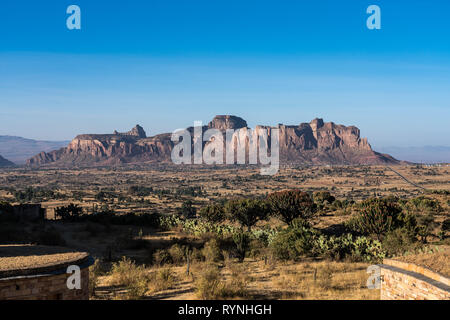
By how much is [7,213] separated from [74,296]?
A: 24820mm

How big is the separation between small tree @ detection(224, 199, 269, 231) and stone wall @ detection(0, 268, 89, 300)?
795 inches

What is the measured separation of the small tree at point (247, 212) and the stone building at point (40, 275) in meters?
19.4

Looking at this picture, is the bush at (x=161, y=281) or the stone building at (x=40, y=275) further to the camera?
the bush at (x=161, y=281)

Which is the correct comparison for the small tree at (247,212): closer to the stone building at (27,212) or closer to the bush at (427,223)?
the bush at (427,223)

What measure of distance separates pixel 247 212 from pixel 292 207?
3.78 m

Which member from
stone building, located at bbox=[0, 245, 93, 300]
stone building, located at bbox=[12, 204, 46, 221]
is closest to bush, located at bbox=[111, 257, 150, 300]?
stone building, located at bbox=[0, 245, 93, 300]

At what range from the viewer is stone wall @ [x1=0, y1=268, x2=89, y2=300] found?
25.7ft

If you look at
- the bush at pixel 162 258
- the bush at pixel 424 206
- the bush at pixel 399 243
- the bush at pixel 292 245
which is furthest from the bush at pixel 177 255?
the bush at pixel 424 206

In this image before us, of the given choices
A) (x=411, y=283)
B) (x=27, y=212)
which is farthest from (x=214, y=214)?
(x=411, y=283)

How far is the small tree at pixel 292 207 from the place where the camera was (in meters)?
27.5

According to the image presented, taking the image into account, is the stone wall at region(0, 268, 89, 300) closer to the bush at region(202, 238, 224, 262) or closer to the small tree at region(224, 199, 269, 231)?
the bush at region(202, 238, 224, 262)

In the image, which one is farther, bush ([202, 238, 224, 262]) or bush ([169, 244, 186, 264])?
bush ([169, 244, 186, 264])

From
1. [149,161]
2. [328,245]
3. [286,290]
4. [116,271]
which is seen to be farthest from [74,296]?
[149,161]
